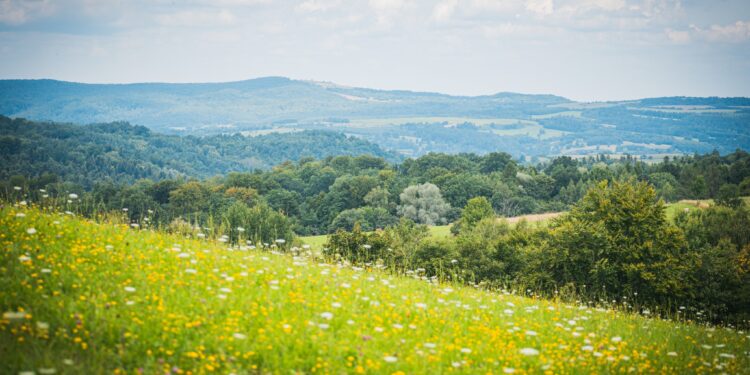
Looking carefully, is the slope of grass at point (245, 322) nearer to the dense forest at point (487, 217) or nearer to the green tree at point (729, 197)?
the dense forest at point (487, 217)

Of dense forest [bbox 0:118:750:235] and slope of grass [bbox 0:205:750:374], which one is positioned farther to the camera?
dense forest [bbox 0:118:750:235]

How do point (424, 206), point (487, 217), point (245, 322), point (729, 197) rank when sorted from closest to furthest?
point (245, 322) < point (487, 217) < point (729, 197) < point (424, 206)

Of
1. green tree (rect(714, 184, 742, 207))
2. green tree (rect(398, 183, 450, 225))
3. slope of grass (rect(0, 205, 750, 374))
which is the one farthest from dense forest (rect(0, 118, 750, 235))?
slope of grass (rect(0, 205, 750, 374))

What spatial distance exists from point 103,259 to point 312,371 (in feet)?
16.3

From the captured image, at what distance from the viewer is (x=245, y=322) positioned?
9.36 meters

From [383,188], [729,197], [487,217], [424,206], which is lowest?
[424,206]

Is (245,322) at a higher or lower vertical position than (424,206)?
higher

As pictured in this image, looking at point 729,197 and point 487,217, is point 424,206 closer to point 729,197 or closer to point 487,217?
point 487,217

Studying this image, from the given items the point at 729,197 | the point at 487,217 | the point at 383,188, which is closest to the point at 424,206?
the point at 383,188

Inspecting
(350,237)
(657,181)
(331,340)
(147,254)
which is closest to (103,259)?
(147,254)

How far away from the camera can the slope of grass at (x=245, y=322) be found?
330 inches

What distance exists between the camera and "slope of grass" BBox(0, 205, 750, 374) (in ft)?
27.5

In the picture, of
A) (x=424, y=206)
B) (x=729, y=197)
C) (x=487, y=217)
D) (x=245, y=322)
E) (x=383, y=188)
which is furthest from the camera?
(x=383, y=188)

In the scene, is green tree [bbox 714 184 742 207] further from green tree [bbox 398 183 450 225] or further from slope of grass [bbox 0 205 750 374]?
slope of grass [bbox 0 205 750 374]
